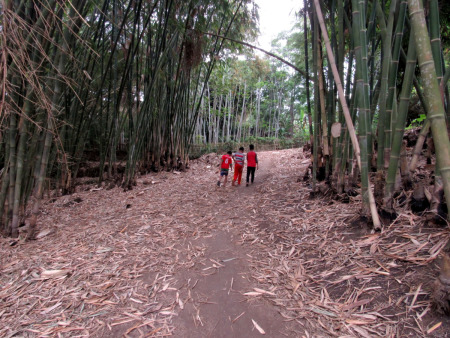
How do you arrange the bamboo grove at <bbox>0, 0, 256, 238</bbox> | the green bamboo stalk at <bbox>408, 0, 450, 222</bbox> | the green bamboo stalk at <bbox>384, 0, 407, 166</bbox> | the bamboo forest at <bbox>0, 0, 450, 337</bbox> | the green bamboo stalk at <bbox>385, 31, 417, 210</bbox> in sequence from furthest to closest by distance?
the bamboo grove at <bbox>0, 0, 256, 238</bbox>, the green bamboo stalk at <bbox>384, 0, 407, 166</bbox>, the green bamboo stalk at <bbox>385, 31, 417, 210</bbox>, the bamboo forest at <bbox>0, 0, 450, 337</bbox>, the green bamboo stalk at <bbox>408, 0, 450, 222</bbox>

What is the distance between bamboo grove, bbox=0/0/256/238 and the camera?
233 centimetres

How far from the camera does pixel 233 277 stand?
1.64 meters

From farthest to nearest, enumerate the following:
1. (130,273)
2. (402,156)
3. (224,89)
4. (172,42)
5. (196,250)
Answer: (224,89) < (172,42) < (196,250) < (402,156) < (130,273)

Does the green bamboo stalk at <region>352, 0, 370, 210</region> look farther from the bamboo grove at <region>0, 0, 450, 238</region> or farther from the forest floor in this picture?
the forest floor

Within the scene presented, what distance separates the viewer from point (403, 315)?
1046 millimetres

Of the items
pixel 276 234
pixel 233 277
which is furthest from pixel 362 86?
pixel 233 277

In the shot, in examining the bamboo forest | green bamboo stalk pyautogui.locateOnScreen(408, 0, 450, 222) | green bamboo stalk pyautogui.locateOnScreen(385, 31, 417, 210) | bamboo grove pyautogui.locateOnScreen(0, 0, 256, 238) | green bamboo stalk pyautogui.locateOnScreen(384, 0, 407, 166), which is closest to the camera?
green bamboo stalk pyautogui.locateOnScreen(408, 0, 450, 222)

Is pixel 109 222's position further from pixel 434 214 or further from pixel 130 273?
pixel 434 214

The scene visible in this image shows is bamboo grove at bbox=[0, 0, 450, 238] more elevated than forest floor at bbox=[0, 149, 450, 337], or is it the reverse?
bamboo grove at bbox=[0, 0, 450, 238]

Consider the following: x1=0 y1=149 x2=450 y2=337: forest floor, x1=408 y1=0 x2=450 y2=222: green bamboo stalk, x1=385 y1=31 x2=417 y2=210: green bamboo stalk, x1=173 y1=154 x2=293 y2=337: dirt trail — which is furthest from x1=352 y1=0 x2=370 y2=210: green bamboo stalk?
x1=173 y1=154 x2=293 y2=337: dirt trail

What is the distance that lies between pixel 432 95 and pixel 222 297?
1.44 m

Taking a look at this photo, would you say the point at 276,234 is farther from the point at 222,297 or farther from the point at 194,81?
the point at 194,81

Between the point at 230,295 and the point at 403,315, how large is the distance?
86cm

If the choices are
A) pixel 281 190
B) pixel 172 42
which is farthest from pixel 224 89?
pixel 281 190
